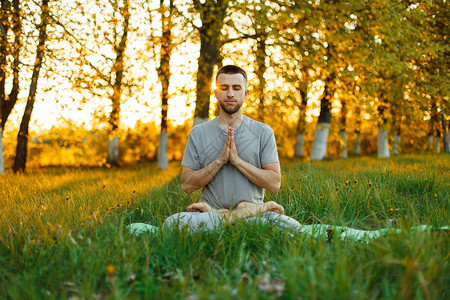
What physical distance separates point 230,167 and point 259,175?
1.07 ft

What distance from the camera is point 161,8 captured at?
7.89m

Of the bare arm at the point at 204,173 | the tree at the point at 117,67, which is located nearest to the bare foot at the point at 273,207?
the bare arm at the point at 204,173

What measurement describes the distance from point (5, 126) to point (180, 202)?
7.79 m

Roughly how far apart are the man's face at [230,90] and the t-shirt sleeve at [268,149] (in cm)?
44

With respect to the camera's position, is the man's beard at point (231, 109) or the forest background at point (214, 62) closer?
the man's beard at point (231, 109)

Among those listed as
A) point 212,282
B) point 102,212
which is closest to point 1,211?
point 102,212

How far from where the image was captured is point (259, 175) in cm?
374

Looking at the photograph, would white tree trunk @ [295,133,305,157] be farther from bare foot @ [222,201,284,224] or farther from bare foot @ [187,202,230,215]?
bare foot @ [187,202,230,215]

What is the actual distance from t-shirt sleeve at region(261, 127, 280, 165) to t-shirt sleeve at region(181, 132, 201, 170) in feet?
2.26

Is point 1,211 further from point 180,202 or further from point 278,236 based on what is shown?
point 278,236

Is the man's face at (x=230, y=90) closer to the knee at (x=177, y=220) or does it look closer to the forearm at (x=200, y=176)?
the forearm at (x=200, y=176)

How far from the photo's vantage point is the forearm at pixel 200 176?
12.1 feet

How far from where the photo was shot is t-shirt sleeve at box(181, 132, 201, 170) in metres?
3.97

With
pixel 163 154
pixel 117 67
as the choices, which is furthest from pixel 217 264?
pixel 163 154
